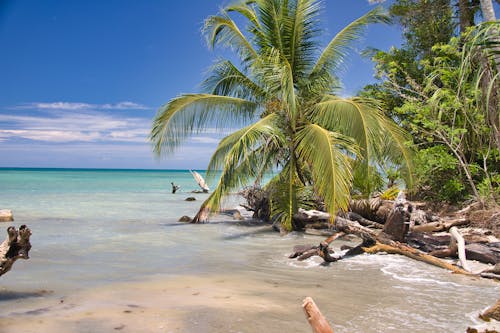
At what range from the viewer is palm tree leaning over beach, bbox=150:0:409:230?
8.51m

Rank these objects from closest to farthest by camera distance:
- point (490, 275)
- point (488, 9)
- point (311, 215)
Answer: point (490, 275)
point (488, 9)
point (311, 215)

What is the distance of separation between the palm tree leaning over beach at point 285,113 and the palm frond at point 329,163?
0.07ft

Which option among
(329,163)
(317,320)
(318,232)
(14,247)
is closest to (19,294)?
(14,247)

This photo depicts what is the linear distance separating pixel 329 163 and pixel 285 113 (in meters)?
2.42

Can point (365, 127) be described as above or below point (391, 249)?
above

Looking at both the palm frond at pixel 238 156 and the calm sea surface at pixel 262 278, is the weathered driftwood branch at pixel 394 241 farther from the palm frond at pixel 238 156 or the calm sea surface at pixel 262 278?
the palm frond at pixel 238 156

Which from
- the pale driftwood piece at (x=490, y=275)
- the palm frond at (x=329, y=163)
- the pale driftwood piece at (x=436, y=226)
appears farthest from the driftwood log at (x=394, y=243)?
the pale driftwood piece at (x=436, y=226)

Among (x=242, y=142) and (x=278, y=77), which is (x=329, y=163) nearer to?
(x=242, y=142)

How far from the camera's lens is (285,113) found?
381 inches

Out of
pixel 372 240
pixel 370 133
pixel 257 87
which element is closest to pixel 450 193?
pixel 370 133

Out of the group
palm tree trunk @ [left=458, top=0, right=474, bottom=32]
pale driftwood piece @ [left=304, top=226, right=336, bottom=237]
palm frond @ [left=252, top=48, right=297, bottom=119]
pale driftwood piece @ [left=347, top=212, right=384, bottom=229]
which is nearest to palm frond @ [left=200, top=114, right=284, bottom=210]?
palm frond @ [left=252, top=48, right=297, bottom=119]

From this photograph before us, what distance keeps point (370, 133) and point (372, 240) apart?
2990 mm

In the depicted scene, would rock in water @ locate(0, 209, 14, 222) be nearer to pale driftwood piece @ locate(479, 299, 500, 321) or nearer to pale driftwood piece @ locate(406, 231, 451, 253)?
pale driftwood piece @ locate(406, 231, 451, 253)

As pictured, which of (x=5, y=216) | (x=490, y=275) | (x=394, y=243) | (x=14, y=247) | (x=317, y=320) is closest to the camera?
(x=317, y=320)
